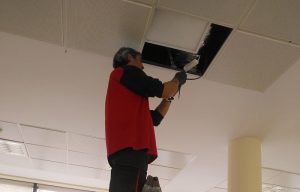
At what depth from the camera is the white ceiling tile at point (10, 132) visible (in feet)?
12.4

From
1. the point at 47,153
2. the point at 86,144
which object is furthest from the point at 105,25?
the point at 47,153

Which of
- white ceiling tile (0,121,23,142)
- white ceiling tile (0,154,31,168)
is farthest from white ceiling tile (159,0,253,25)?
white ceiling tile (0,154,31,168)

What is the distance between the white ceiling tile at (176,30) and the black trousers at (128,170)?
873mm

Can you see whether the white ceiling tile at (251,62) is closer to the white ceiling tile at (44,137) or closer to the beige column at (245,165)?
the beige column at (245,165)

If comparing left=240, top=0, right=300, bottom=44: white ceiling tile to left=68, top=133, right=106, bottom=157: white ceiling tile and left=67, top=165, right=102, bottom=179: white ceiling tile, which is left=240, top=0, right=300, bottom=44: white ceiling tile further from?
left=67, top=165, right=102, bottom=179: white ceiling tile

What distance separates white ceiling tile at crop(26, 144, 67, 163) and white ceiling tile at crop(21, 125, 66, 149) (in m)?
0.16

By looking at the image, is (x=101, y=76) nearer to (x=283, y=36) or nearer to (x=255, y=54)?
(x=255, y=54)

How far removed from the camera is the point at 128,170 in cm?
158

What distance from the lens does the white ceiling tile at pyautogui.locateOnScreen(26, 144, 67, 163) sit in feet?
14.4

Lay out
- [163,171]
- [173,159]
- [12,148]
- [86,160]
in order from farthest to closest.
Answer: [163,171]
[86,160]
[12,148]
[173,159]

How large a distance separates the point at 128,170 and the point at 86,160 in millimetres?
3236

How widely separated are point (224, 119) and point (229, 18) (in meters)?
1.44

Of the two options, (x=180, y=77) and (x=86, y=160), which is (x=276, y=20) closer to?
(x=180, y=77)

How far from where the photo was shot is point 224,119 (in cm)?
327
